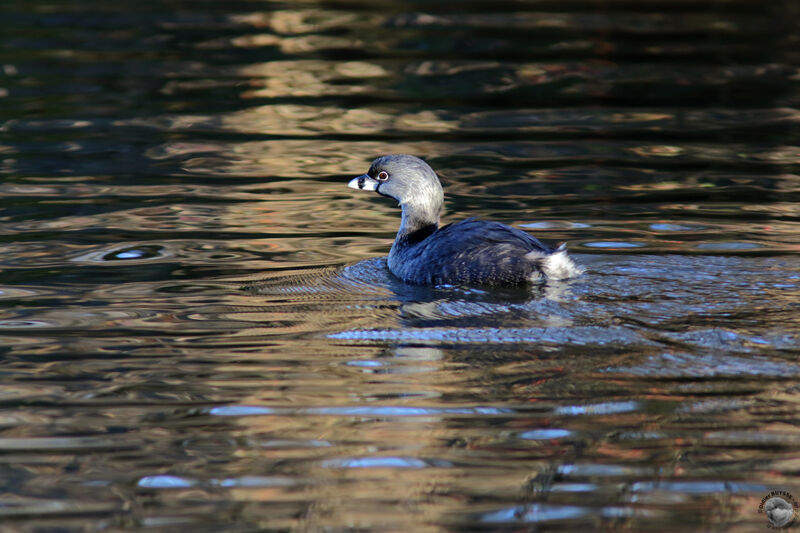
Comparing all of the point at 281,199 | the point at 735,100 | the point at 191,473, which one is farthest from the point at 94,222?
the point at 735,100

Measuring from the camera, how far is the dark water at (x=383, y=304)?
4.59m

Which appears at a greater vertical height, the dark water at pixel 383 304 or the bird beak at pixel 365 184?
the bird beak at pixel 365 184

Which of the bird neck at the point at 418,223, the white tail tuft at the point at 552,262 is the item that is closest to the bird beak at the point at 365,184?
the bird neck at the point at 418,223

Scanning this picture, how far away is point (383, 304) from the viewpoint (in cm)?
706

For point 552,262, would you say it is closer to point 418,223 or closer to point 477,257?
point 477,257

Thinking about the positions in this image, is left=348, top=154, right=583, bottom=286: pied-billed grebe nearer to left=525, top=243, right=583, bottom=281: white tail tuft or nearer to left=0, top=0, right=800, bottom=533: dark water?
left=525, top=243, right=583, bottom=281: white tail tuft

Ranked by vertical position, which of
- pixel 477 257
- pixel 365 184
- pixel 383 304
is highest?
pixel 365 184

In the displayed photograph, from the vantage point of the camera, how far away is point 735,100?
1384cm

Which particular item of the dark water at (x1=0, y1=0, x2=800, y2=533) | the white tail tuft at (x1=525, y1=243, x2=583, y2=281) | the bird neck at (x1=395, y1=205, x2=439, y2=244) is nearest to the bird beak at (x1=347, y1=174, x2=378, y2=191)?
the bird neck at (x1=395, y1=205, x2=439, y2=244)

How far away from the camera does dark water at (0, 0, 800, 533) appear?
4594 millimetres

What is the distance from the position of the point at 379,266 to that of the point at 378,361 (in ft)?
7.29

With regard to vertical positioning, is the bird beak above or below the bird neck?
above

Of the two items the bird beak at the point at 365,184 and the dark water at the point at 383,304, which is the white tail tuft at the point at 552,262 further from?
the bird beak at the point at 365,184

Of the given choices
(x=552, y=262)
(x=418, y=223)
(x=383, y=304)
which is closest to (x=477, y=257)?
(x=552, y=262)
